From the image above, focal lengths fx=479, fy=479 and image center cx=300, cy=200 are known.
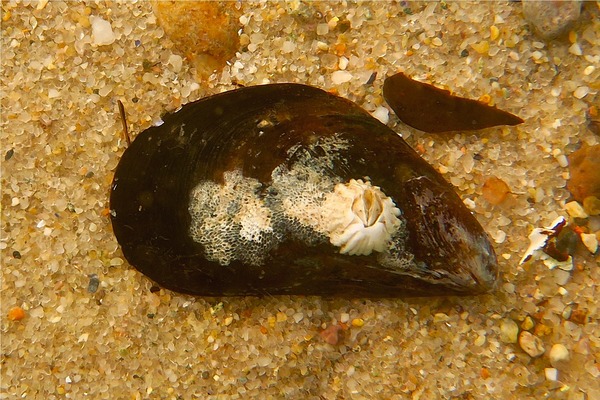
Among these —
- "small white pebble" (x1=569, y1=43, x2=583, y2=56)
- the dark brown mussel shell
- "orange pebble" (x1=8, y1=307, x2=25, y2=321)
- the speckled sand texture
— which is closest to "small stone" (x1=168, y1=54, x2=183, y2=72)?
the speckled sand texture

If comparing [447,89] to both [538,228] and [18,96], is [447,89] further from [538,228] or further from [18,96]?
[18,96]

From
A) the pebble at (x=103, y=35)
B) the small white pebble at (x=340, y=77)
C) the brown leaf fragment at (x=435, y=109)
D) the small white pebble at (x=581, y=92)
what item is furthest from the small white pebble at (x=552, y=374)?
the pebble at (x=103, y=35)

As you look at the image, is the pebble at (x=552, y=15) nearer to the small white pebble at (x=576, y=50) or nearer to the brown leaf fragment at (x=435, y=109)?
the small white pebble at (x=576, y=50)

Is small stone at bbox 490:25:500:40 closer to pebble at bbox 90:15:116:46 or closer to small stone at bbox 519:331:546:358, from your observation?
small stone at bbox 519:331:546:358

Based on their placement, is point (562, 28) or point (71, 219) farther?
point (71, 219)

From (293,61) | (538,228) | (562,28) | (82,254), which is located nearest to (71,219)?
(82,254)

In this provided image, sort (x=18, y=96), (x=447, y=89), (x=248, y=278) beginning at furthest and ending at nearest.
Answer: (x=18, y=96) → (x=447, y=89) → (x=248, y=278)

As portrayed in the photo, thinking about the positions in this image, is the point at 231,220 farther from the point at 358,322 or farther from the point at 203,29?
the point at 203,29
